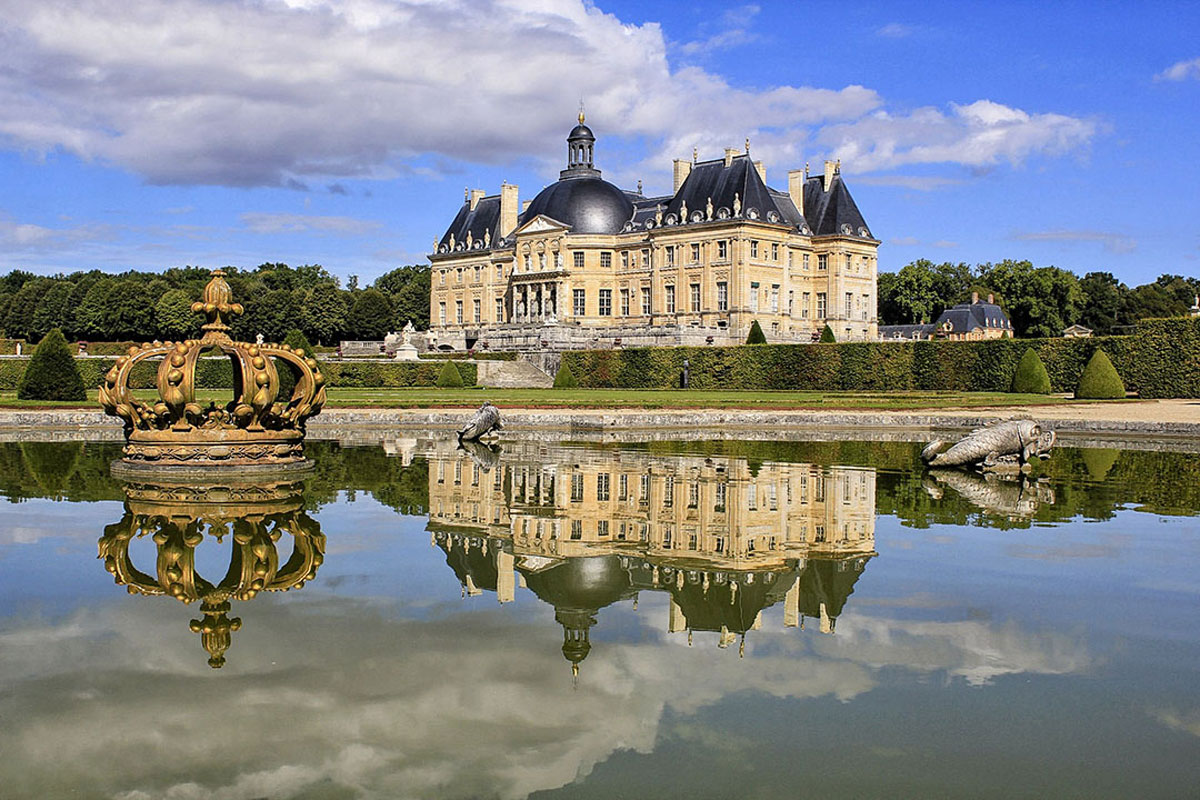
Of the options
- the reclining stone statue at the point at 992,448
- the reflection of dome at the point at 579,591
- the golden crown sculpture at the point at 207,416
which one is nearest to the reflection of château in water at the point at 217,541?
the golden crown sculpture at the point at 207,416

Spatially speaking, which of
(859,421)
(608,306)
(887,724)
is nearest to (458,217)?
(608,306)

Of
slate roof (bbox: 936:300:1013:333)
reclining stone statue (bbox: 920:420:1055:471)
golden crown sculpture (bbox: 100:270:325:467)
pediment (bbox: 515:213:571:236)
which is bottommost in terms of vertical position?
reclining stone statue (bbox: 920:420:1055:471)

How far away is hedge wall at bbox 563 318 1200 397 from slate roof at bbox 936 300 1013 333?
36582mm

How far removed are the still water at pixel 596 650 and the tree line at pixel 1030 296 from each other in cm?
7443

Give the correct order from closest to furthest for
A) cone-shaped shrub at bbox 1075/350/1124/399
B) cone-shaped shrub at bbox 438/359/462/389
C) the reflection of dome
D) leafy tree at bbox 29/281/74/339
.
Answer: the reflection of dome, cone-shaped shrub at bbox 1075/350/1124/399, cone-shaped shrub at bbox 438/359/462/389, leafy tree at bbox 29/281/74/339

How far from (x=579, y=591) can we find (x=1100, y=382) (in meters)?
28.1

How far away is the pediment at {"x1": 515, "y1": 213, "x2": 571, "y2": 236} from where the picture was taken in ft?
219

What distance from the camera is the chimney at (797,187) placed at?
65.8 metres

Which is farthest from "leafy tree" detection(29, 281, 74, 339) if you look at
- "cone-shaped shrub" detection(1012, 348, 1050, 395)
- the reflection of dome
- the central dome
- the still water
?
the reflection of dome

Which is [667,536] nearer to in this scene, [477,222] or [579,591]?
[579,591]

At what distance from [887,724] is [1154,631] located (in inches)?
89.8

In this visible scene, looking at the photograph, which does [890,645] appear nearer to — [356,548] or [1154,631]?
[1154,631]

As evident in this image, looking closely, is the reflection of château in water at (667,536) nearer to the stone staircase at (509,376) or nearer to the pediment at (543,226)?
the stone staircase at (509,376)

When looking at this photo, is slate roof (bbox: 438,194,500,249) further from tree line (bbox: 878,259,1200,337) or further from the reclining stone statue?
the reclining stone statue
